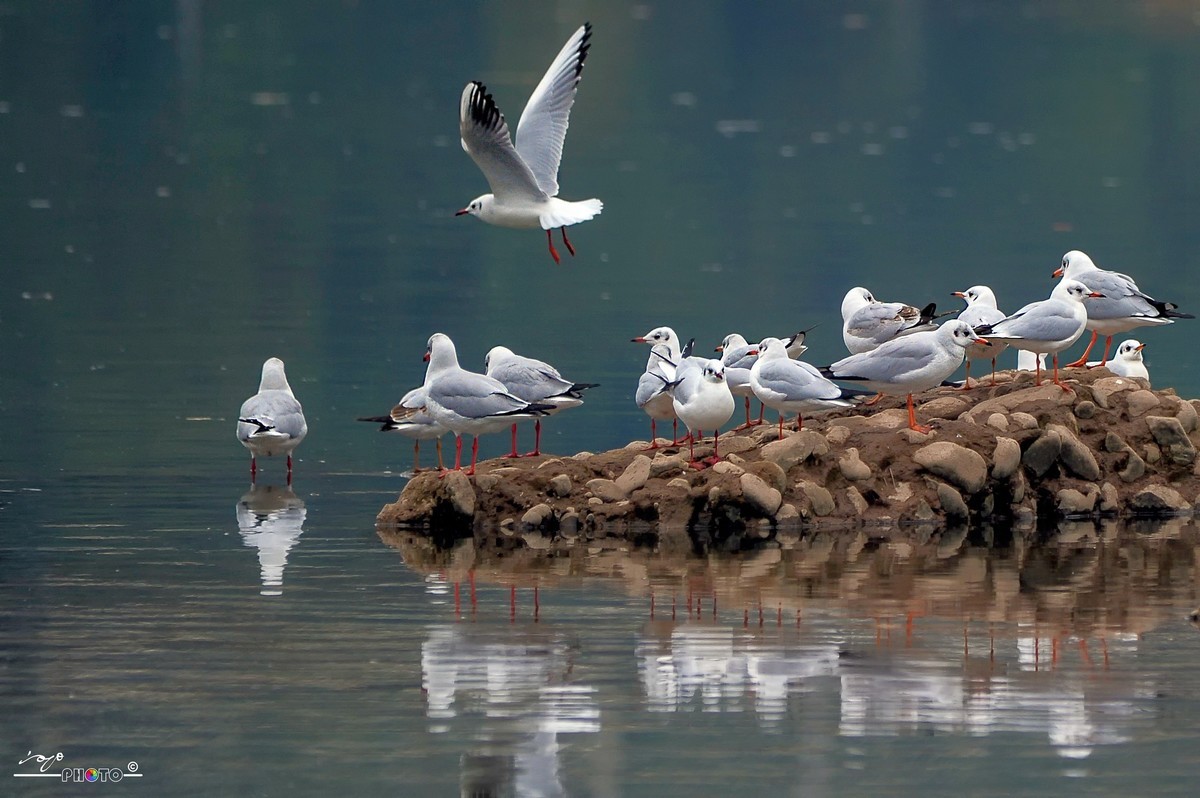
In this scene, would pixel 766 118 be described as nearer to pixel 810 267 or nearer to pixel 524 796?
pixel 810 267

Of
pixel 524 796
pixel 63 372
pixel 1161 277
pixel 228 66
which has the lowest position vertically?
pixel 524 796

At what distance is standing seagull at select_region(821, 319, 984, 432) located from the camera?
51.1 feet

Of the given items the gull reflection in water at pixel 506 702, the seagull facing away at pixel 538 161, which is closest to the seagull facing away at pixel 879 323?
the seagull facing away at pixel 538 161

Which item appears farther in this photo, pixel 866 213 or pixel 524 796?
pixel 866 213

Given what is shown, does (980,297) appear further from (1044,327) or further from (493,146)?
(493,146)

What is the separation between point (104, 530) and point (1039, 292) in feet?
62.0

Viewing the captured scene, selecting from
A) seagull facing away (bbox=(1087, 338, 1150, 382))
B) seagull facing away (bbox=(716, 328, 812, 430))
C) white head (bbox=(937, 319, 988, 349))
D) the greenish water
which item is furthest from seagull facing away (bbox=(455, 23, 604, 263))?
seagull facing away (bbox=(1087, 338, 1150, 382))

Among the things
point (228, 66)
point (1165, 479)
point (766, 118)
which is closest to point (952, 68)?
point (766, 118)

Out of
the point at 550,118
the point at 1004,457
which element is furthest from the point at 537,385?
the point at 550,118

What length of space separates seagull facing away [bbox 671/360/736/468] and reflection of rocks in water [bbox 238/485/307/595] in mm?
2731

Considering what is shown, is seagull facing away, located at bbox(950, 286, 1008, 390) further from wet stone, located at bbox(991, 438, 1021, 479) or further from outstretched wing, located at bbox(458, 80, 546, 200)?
outstretched wing, located at bbox(458, 80, 546, 200)

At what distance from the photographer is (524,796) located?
923cm

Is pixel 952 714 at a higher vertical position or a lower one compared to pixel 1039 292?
lower
